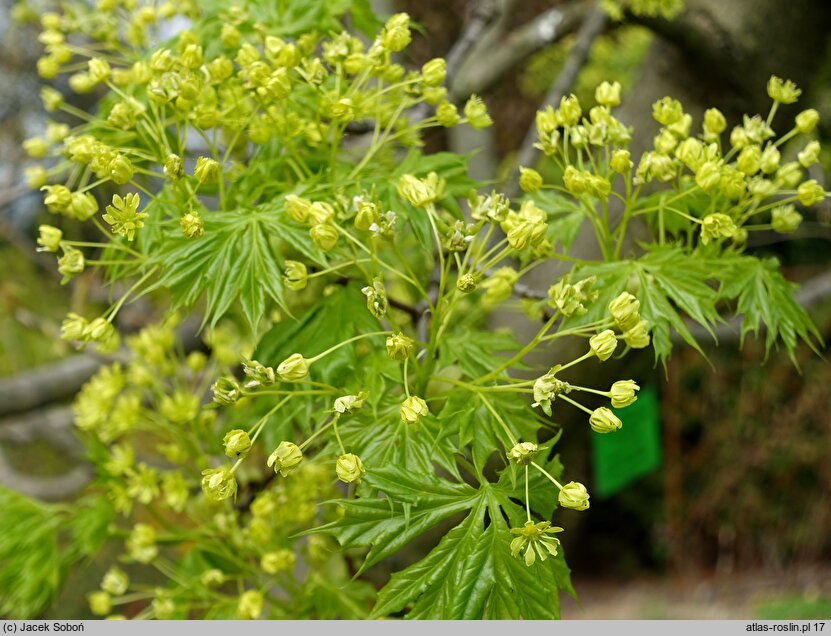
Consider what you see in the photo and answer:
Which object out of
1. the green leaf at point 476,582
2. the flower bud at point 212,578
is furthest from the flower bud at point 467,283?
the flower bud at point 212,578

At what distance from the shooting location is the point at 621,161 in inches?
25.9

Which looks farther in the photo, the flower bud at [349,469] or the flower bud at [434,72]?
the flower bud at [434,72]

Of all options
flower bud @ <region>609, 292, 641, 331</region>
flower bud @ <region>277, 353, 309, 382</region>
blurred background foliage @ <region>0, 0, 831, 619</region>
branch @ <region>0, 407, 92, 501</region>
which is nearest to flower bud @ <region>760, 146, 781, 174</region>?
flower bud @ <region>609, 292, 641, 331</region>

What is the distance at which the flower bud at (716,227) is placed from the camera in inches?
25.2

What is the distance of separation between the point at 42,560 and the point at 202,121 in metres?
0.63

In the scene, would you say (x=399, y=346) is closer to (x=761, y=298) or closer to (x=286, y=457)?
(x=286, y=457)

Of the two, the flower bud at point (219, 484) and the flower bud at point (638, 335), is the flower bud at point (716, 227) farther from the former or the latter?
the flower bud at point (219, 484)

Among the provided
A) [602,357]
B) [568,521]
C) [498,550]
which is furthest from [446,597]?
[568,521]

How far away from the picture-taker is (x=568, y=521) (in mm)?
1616

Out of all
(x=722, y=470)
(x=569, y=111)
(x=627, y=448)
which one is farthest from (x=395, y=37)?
(x=722, y=470)

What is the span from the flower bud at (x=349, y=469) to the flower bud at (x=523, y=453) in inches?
4.4

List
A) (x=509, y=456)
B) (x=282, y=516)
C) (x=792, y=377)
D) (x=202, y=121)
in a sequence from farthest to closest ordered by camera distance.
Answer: (x=792, y=377) → (x=282, y=516) → (x=202, y=121) → (x=509, y=456)
